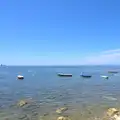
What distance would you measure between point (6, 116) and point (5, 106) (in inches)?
250

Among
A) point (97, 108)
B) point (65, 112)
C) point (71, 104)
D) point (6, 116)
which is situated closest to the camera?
point (6, 116)

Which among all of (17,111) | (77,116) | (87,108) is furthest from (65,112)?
(17,111)

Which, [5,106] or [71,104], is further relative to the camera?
[71,104]

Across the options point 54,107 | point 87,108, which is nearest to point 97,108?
point 87,108

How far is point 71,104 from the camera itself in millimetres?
34406

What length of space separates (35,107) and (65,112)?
569 centimetres

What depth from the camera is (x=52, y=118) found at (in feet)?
83.7

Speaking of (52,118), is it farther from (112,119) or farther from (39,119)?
(112,119)

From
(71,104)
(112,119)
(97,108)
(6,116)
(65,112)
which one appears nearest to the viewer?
(112,119)

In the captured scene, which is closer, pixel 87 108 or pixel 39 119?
pixel 39 119

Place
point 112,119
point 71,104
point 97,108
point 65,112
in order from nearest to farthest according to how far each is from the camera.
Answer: point 112,119, point 65,112, point 97,108, point 71,104

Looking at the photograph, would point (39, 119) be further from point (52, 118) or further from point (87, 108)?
point (87, 108)

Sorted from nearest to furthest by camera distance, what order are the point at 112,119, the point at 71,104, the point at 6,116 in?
the point at 112,119 → the point at 6,116 → the point at 71,104

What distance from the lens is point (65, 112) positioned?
28.5 metres
